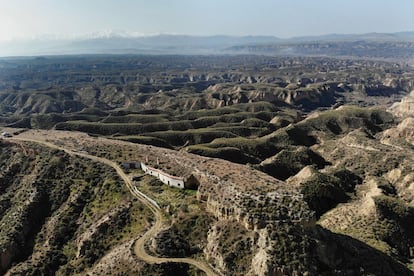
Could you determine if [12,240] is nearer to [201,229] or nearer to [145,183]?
[145,183]

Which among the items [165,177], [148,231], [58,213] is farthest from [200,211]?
[58,213]

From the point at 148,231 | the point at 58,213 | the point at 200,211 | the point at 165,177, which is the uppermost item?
the point at 165,177

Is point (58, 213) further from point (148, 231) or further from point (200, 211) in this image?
point (200, 211)

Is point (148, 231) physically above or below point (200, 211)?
below

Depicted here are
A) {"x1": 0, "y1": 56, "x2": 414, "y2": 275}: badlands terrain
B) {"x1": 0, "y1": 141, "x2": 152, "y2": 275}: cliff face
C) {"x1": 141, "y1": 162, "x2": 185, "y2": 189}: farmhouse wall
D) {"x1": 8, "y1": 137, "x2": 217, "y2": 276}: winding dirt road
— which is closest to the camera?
{"x1": 0, "y1": 56, "x2": 414, "y2": 275}: badlands terrain

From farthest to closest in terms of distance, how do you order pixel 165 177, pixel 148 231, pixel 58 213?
pixel 58 213 < pixel 165 177 < pixel 148 231

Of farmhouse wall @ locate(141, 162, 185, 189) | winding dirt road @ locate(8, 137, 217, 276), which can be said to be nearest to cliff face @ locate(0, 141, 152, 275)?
winding dirt road @ locate(8, 137, 217, 276)

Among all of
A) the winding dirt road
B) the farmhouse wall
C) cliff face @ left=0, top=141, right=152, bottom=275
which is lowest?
cliff face @ left=0, top=141, right=152, bottom=275

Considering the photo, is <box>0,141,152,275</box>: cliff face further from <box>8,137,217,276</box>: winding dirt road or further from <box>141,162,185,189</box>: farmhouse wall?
<box>141,162,185,189</box>: farmhouse wall

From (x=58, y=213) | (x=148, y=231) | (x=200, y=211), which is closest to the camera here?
(x=148, y=231)

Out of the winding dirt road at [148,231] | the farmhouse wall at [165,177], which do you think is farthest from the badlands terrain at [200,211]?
the farmhouse wall at [165,177]

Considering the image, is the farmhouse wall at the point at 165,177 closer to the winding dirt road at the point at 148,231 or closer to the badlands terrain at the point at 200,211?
the badlands terrain at the point at 200,211
